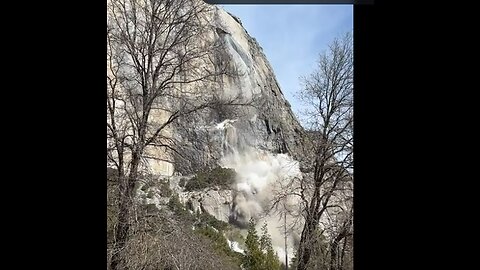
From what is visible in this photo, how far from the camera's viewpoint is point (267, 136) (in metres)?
2.25

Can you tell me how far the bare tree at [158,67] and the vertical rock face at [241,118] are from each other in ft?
0.18

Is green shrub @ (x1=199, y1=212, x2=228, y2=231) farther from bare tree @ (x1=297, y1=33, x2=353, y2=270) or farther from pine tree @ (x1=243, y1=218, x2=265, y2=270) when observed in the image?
bare tree @ (x1=297, y1=33, x2=353, y2=270)

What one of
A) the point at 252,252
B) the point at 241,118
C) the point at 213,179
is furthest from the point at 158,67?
the point at 252,252

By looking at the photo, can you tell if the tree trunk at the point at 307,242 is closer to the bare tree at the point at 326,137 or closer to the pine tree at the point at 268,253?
the bare tree at the point at 326,137

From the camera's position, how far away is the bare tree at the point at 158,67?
236 centimetres

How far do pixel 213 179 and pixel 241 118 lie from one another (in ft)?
1.02

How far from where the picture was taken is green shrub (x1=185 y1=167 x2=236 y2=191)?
7.15 ft

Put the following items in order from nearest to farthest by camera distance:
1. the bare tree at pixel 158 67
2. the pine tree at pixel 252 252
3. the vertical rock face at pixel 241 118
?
the pine tree at pixel 252 252, the vertical rock face at pixel 241 118, the bare tree at pixel 158 67

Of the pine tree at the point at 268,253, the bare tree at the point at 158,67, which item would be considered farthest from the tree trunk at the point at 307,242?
the bare tree at the point at 158,67
